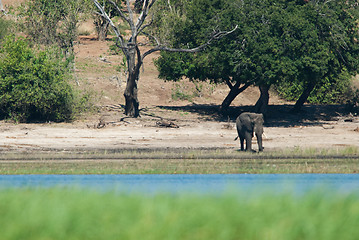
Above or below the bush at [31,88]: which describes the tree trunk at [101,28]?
above

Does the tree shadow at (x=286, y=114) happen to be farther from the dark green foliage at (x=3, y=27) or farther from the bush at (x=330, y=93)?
the dark green foliage at (x=3, y=27)

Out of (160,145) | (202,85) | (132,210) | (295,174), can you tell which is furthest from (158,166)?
(202,85)

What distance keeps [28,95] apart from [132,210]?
19749mm

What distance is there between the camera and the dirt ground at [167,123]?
73.7 feet

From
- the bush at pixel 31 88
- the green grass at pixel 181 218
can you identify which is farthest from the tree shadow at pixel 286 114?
the green grass at pixel 181 218

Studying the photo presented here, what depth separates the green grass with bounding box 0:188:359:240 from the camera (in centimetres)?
625

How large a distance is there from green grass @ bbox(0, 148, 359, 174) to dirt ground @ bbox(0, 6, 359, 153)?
185 centimetres

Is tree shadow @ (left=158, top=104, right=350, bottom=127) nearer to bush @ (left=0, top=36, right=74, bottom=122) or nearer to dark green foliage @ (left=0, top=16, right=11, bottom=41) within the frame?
bush @ (left=0, top=36, right=74, bottom=122)

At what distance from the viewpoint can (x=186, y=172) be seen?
611 inches

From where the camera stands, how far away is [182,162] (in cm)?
1734

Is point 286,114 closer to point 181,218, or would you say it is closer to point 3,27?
point 3,27

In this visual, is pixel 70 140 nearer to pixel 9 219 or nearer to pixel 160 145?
pixel 160 145

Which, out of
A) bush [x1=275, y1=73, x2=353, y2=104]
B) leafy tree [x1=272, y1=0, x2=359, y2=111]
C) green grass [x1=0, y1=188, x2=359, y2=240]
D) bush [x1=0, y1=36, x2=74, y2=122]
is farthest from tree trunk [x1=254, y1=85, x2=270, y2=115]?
green grass [x1=0, y1=188, x2=359, y2=240]

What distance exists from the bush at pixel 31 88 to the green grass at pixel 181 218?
19.2m
